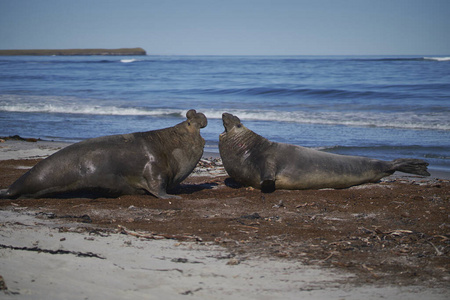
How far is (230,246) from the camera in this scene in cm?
466

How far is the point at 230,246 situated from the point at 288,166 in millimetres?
3307

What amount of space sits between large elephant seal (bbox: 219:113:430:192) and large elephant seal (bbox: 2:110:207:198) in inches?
40.2

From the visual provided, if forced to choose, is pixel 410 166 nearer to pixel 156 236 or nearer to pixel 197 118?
pixel 197 118

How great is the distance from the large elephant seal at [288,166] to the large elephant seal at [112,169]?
1.02 meters

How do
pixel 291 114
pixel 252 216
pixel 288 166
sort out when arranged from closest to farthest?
pixel 252 216, pixel 288 166, pixel 291 114

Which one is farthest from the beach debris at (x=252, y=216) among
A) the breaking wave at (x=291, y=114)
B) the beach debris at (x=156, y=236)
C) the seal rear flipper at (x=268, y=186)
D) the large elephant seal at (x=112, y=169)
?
the breaking wave at (x=291, y=114)

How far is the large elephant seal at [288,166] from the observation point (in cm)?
771

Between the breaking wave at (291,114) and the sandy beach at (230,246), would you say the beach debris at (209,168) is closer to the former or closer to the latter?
the sandy beach at (230,246)

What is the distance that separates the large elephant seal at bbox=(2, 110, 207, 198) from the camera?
6602mm

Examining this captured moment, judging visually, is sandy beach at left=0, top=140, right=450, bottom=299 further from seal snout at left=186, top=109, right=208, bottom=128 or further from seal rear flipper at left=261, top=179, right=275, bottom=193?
seal snout at left=186, top=109, right=208, bottom=128

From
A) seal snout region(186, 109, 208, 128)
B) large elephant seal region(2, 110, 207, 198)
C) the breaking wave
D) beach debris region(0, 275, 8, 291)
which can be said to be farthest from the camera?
the breaking wave

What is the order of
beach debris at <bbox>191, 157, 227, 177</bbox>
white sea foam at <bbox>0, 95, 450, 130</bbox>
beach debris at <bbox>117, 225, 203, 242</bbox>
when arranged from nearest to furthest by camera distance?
1. beach debris at <bbox>117, 225, 203, 242</bbox>
2. beach debris at <bbox>191, 157, 227, 177</bbox>
3. white sea foam at <bbox>0, 95, 450, 130</bbox>

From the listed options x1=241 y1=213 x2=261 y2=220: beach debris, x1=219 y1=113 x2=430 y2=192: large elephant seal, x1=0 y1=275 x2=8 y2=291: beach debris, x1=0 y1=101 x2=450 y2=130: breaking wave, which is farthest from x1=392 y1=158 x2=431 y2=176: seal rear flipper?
x1=0 y1=101 x2=450 y2=130: breaking wave

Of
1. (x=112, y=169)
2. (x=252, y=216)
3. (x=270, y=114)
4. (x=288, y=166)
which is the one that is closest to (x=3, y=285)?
(x=252, y=216)
